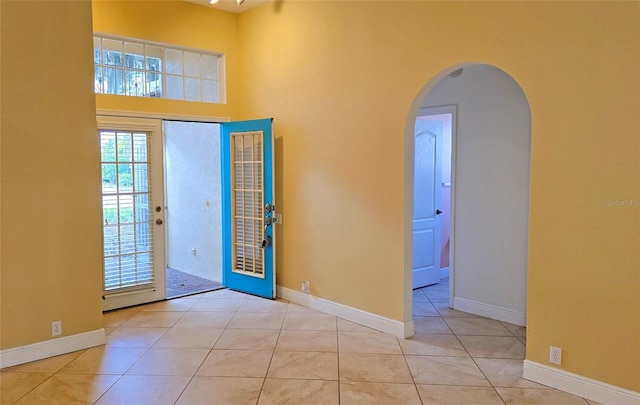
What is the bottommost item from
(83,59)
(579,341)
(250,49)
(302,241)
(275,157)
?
(579,341)

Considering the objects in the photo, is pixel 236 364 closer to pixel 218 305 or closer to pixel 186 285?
pixel 218 305

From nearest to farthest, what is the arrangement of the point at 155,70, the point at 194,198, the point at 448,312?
the point at 448,312 < the point at 155,70 < the point at 194,198

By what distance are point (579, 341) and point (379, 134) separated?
2.26 m

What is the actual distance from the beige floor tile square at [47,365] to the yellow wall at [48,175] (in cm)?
17

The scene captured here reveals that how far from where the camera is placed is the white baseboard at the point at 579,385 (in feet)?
8.69

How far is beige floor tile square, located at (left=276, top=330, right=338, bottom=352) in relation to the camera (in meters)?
3.62

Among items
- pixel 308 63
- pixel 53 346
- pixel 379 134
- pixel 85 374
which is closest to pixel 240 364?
pixel 85 374

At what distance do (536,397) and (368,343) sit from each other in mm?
1364

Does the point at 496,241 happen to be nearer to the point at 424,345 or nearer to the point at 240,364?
the point at 424,345

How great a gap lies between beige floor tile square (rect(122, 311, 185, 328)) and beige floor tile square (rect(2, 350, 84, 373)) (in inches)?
29.0

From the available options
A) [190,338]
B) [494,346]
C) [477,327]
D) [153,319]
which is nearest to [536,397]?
[494,346]

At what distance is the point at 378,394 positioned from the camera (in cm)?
287

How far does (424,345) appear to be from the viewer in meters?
3.70

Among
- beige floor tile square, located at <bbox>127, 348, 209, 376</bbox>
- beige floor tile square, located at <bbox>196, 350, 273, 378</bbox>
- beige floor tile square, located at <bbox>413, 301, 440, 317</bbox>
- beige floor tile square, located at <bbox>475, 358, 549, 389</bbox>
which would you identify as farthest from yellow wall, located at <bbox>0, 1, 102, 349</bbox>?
beige floor tile square, located at <bbox>475, 358, 549, 389</bbox>
